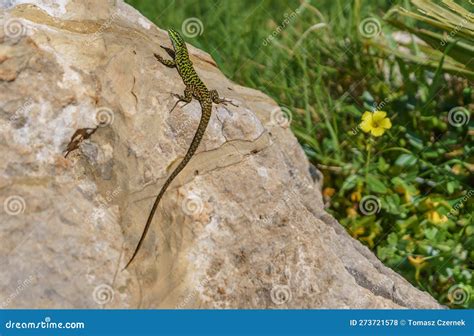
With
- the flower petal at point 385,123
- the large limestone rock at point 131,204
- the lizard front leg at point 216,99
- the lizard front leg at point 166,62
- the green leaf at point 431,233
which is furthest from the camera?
the flower petal at point 385,123

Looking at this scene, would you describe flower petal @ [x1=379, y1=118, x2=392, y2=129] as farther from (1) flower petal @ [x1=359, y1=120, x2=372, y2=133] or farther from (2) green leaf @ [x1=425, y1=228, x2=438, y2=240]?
(2) green leaf @ [x1=425, y1=228, x2=438, y2=240]

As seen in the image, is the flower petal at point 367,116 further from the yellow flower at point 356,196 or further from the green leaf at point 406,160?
the yellow flower at point 356,196

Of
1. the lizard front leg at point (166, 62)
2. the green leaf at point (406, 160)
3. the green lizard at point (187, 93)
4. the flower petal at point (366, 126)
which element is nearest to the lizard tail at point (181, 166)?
the green lizard at point (187, 93)

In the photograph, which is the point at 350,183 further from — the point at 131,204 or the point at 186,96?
the point at 131,204

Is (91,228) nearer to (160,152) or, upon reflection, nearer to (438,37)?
(160,152)

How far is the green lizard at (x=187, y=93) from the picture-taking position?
161 inches

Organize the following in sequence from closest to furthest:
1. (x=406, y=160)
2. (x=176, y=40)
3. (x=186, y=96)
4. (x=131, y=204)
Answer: (x=131, y=204)
(x=186, y=96)
(x=176, y=40)
(x=406, y=160)

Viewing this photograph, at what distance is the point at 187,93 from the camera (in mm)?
4445

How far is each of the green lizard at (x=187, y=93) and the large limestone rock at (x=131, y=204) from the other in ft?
0.16

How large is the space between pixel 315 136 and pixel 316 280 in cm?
241

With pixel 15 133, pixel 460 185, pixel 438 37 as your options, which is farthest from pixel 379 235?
pixel 15 133

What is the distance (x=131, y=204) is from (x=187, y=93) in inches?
32.4

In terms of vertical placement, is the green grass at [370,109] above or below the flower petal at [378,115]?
below

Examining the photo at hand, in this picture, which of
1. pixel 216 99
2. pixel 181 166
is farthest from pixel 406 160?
pixel 181 166
